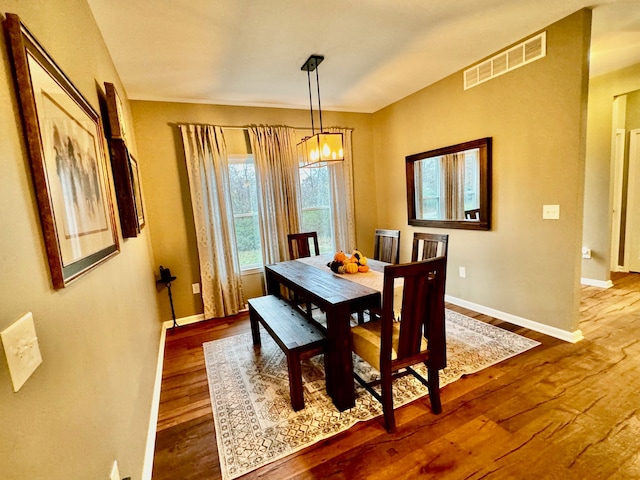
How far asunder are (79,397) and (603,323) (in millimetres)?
4009

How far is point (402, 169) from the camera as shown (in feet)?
13.6

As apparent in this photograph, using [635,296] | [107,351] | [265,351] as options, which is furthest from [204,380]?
[635,296]

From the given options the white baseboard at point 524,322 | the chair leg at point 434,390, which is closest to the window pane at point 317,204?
the white baseboard at point 524,322

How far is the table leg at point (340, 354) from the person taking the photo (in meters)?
1.88

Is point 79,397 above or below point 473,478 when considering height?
above

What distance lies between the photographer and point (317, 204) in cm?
429

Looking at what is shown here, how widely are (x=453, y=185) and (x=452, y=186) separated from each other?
0.02 m

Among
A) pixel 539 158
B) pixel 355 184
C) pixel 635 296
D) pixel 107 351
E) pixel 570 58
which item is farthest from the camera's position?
pixel 355 184

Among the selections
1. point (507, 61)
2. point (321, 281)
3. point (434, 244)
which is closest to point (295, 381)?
point (321, 281)

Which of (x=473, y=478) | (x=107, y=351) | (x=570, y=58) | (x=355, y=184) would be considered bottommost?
(x=473, y=478)

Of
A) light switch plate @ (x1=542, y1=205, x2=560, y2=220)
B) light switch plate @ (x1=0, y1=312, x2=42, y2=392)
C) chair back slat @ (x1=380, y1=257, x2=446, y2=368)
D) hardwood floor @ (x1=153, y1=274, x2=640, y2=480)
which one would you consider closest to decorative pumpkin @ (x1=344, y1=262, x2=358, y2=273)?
chair back slat @ (x1=380, y1=257, x2=446, y2=368)

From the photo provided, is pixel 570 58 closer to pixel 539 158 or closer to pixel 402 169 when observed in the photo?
pixel 539 158

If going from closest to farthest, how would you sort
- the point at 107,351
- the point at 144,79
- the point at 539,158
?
the point at 107,351, the point at 539,158, the point at 144,79

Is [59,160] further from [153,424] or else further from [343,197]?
[343,197]
